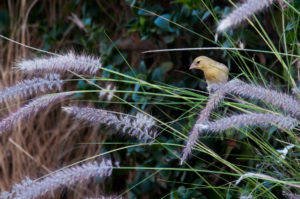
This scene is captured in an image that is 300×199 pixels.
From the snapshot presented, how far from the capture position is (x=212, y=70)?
2059 millimetres

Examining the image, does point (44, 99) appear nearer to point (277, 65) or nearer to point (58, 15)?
point (277, 65)

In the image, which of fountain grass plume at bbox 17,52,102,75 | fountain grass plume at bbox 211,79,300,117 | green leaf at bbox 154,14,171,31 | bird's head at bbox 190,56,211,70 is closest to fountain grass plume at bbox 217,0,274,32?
fountain grass plume at bbox 211,79,300,117

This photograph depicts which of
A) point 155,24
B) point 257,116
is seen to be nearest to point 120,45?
point 155,24

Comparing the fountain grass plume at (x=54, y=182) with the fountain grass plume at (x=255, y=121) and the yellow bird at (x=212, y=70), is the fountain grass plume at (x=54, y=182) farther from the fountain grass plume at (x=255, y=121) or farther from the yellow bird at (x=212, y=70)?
the yellow bird at (x=212, y=70)

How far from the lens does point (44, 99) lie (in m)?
1.57

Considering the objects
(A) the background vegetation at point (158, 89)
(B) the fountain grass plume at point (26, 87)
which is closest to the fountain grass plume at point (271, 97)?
(A) the background vegetation at point (158, 89)

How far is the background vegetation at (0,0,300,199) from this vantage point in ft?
5.86

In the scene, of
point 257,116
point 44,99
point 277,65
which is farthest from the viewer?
point 277,65

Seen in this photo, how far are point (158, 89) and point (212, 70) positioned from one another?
342mm

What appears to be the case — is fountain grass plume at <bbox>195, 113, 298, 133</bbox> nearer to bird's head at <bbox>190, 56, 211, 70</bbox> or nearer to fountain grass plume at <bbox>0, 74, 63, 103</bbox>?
fountain grass plume at <bbox>0, 74, 63, 103</bbox>

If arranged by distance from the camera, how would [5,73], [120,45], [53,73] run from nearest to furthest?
[53,73]
[120,45]
[5,73]

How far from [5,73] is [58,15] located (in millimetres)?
700

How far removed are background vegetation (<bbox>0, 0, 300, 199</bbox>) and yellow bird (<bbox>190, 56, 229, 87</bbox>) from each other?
10cm

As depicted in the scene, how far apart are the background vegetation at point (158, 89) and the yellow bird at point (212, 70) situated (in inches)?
3.8
